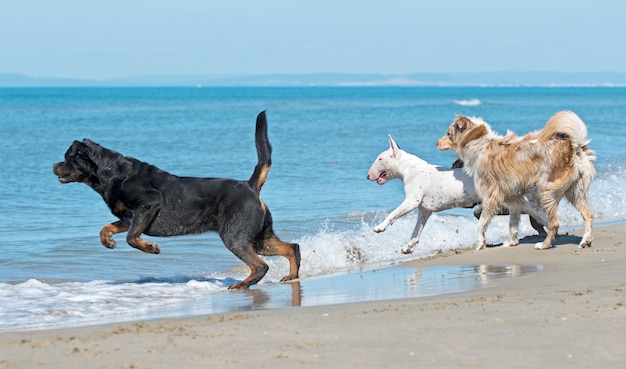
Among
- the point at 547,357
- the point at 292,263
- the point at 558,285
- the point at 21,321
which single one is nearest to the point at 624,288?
the point at 558,285

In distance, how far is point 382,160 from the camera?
437 inches

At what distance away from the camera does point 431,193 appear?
10.7 meters

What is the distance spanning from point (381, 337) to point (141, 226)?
161 inches

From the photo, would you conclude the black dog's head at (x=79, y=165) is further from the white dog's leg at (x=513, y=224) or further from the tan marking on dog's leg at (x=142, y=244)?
the white dog's leg at (x=513, y=224)

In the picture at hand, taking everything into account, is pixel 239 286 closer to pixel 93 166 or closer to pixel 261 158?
pixel 261 158

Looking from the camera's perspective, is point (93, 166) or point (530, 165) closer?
point (93, 166)

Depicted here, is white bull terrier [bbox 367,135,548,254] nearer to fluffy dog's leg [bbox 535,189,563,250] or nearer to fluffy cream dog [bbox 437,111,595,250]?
fluffy cream dog [bbox 437,111,595,250]

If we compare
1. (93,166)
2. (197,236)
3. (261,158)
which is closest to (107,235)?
(93,166)

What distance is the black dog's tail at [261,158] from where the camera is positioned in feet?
29.2

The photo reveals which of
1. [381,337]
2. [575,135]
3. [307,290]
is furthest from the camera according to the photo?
[575,135]

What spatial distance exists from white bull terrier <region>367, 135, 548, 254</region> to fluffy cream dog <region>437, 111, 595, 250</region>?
0.37m

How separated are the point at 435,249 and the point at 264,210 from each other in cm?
344

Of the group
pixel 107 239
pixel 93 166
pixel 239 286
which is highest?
pixel 93 166

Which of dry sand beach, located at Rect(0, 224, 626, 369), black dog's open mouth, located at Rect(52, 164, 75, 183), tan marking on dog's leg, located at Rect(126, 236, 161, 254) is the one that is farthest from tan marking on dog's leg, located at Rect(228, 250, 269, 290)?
dry sand beach, located at Rect(0, 224, 626, 369)
